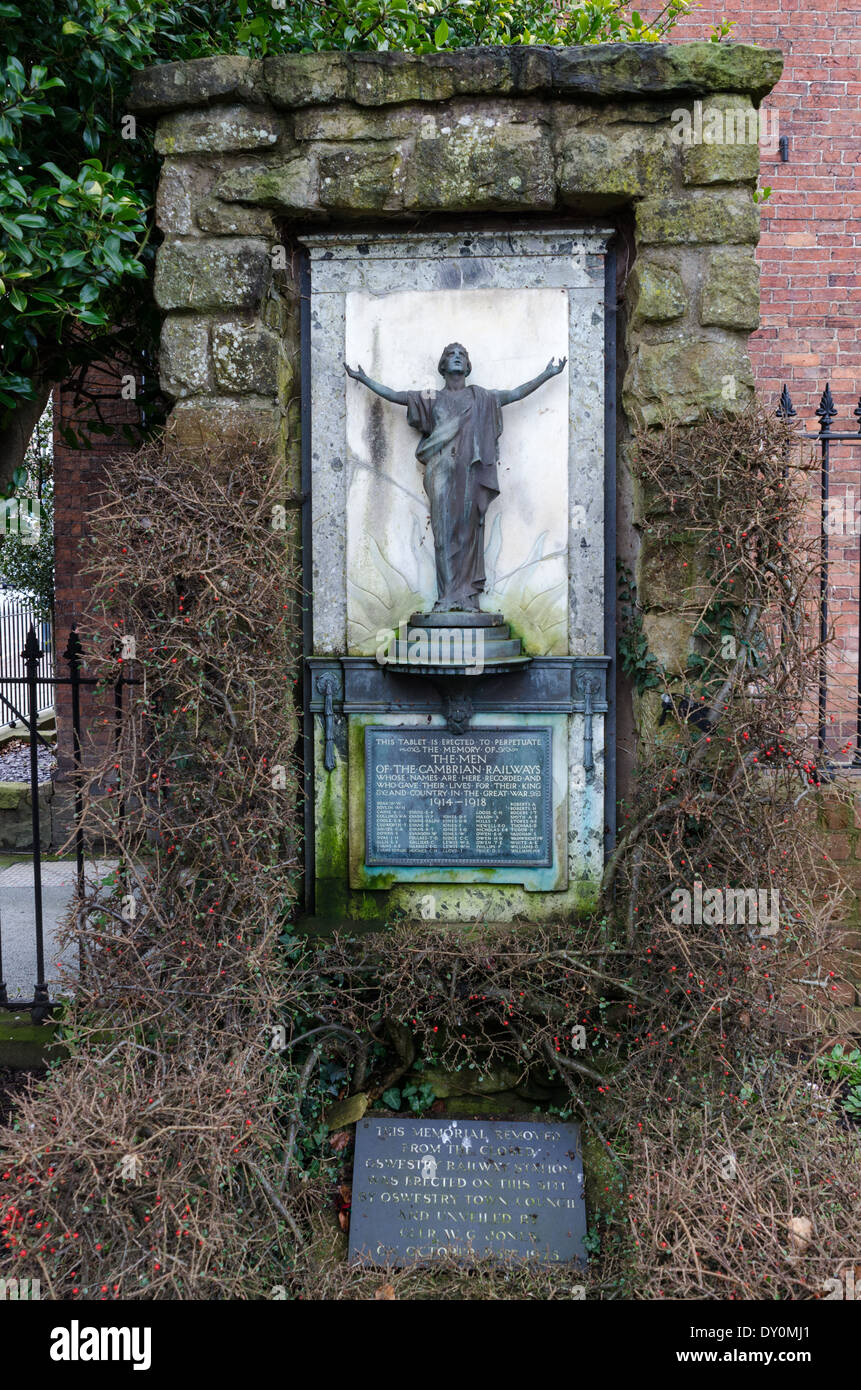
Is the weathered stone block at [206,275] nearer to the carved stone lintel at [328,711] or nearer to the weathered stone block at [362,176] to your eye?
the weathered stone block at [362,176]

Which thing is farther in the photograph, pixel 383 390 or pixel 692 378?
pixel 383 390

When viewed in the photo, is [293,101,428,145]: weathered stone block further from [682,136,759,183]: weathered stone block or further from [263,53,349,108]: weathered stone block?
[682,136,759,183]: weathered stone block

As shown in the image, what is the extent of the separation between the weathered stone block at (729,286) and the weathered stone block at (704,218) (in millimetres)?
68

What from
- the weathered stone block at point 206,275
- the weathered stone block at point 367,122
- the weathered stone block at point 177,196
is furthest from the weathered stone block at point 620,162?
the weathered stone block at point 177,196

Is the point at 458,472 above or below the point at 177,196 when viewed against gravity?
below

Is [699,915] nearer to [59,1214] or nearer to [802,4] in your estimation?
[59,1214]

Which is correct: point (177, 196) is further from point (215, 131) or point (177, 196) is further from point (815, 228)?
point (815, 228)

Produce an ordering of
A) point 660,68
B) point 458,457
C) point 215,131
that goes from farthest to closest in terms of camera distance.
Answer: point 458,457, point 215,131, point 660,68

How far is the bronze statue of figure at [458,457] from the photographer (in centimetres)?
411

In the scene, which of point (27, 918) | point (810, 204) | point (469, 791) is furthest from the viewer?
point (810, 204)

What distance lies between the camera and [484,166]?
13.1ft

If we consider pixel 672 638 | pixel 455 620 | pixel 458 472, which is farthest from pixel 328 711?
pixel 672 638

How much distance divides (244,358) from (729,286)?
79.5 inches

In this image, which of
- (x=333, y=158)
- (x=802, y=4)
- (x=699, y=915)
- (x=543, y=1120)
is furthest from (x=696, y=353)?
(x=802, y=4)
